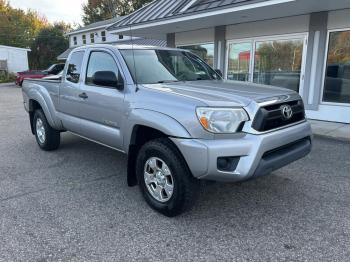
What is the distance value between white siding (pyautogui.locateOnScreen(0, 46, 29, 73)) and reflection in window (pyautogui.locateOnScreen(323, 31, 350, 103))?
35.0 meters

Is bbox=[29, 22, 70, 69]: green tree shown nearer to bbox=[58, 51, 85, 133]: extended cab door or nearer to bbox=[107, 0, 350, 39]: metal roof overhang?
bbox=[107, 0, 350, 39]: metal roof overhang

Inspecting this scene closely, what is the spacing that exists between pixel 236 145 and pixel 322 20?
7382 mm

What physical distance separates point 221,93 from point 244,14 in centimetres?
658

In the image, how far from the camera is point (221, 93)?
11.1 feet

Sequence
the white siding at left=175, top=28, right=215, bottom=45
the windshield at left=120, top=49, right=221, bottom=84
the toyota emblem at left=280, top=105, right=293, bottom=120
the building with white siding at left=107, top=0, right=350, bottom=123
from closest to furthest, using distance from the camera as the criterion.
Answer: the toyota emblem at left=280, top=105, right=293, bottom=120 < the windshield at left=120, top=49, right=221, bottom=84 < the building with white siding at left=107, top=0, right=350, bottom=123 < the white siding at left=175, top=28, right=215, bottom=45

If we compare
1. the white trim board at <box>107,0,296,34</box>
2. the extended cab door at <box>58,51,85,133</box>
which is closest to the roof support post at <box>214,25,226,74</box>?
the white trim board at <box>107,0,296,34</box>

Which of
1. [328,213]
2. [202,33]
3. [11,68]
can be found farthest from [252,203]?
[11,68]

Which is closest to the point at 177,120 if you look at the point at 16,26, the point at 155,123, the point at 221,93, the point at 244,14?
the point at 155,123

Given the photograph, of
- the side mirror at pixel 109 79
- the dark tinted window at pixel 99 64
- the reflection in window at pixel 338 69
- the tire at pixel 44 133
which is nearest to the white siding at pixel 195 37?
the reflection in window at pixel 338 69

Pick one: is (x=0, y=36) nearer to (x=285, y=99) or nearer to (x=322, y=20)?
(x=322, y=20)

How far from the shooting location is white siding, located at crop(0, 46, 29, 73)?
3456 centimetres

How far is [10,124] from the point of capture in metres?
9.31

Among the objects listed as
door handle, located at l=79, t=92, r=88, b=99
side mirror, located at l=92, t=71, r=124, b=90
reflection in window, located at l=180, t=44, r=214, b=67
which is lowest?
door handle, located at l=79, t=92, r=88, b=99

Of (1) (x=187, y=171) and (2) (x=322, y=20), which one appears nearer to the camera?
(1) (x=187, y=171)
